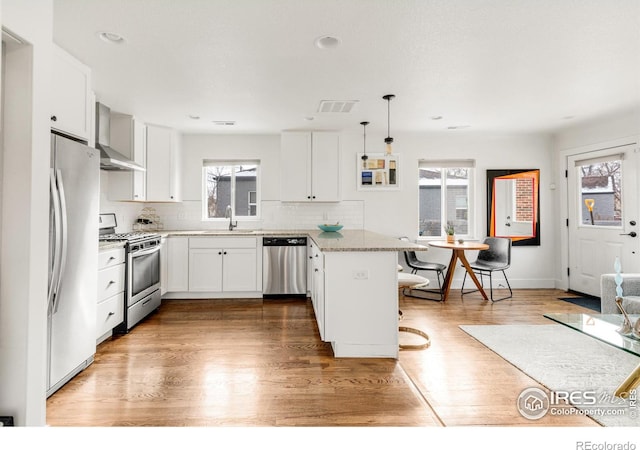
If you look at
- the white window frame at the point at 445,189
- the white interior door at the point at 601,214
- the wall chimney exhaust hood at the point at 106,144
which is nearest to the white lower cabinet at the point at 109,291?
the wall chimney exhaust hood at the point at 106,144

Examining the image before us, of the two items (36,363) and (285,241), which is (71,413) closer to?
(36,363)

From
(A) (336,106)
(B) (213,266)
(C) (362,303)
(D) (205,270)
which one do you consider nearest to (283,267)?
(B) (213,266)

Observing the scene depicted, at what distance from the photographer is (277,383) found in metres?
2.15

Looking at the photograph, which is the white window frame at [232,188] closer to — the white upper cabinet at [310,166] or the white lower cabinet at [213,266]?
the white upper cabinet at [310,166]

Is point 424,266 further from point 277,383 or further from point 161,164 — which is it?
point 161,164

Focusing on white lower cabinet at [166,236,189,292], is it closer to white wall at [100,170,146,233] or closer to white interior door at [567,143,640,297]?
white wall at [100,170,146,233]

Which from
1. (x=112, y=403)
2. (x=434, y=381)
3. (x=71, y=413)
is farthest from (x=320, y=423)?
(x=71, y=413)

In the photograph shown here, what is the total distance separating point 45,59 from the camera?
147 cm

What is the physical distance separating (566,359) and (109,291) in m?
3.73

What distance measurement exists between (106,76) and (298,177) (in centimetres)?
247

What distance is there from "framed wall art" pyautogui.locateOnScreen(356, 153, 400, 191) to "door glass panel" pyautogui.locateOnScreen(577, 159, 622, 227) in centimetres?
252

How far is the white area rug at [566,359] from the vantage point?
77.7 inches

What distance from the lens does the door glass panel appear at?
4145 mm

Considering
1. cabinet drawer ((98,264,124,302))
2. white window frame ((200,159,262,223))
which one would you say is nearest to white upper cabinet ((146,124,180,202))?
white window frame ((200,159,262,223))
